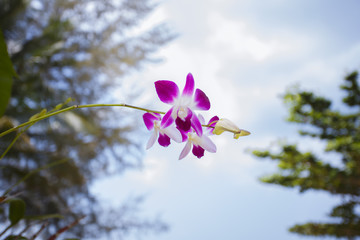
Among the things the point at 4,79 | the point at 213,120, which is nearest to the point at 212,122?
the point at 213,120

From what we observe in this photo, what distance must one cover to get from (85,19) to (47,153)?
2079 mm

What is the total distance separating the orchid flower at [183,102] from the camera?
0.25 m

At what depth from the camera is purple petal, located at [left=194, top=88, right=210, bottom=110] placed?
253 mm

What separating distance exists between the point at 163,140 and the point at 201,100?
0.06 meters

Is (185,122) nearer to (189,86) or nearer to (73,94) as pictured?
(189,86)

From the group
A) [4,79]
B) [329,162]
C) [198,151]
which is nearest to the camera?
[4,79]

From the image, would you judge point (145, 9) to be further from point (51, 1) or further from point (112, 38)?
point (51, 1)

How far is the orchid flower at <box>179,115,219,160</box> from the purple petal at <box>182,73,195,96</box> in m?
0.04

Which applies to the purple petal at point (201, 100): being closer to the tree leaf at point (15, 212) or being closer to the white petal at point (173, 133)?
the white petal at point (173, 133)

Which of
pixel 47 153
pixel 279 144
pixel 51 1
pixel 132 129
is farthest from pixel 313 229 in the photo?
pixel 51 1

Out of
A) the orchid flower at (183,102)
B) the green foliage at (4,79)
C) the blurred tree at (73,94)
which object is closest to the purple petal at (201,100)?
the orchid flower at (183,102)

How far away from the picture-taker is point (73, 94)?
131 inches

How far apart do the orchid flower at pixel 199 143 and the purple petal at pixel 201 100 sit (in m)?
0.02

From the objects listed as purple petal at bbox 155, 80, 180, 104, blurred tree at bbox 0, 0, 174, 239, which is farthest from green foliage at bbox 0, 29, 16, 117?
blurred tree at bbox 0, 0, 174, 239
